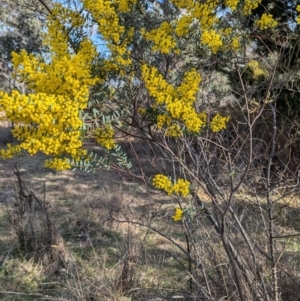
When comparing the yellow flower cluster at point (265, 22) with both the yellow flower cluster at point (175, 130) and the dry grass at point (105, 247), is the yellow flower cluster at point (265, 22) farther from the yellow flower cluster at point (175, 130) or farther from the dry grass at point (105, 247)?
the dry grass at point (105, 247)

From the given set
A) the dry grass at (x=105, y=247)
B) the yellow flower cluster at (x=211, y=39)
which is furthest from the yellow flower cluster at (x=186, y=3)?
the dry grass at (x=105, y=247)

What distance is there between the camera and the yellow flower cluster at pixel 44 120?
1488mm

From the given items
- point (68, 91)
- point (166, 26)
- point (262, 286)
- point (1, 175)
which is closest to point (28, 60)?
point (68, 91)

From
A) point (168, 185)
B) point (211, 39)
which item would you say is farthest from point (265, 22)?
point (168, 185)

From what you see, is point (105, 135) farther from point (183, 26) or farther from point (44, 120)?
point (183, 26)

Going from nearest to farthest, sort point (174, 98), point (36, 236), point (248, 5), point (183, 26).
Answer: point (174, 98) < point (183, 26) < point (248, 5) < point (36, 236)

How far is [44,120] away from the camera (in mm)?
1523

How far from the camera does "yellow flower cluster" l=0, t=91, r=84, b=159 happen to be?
1.49 metres

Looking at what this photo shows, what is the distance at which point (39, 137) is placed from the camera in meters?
1.64

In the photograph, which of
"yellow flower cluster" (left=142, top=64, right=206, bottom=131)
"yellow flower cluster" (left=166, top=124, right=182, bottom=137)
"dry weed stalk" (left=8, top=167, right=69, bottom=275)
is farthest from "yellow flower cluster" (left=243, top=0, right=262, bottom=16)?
"dry weed stalk" (left=8, top=167, right=69, bottom=275)

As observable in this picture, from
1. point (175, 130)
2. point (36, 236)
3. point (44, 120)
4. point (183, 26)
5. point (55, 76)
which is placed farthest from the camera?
point (36, 236)

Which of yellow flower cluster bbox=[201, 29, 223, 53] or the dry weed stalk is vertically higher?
yellow flower cluster bbox=[201, 29, 223, 53]

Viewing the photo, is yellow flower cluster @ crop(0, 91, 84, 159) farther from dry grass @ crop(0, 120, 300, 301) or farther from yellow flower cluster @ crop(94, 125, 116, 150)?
dry grass @ crop(0, 120, 300, 301)

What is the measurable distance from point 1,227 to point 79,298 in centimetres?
261
